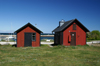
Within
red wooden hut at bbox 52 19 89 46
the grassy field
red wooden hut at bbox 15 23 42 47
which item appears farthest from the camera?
red wooden hut at bbox 52 19 89 46

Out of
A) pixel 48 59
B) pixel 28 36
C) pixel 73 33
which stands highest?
pixel 73 33

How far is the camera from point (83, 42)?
77.5ft

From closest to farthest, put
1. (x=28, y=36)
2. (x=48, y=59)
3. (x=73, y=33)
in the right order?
(x=48, y=59) < (x=28, y=36) < (x=73, y=33)

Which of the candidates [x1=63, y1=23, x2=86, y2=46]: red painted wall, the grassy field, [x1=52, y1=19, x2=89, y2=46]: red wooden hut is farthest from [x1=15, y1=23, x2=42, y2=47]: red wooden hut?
the grassy field

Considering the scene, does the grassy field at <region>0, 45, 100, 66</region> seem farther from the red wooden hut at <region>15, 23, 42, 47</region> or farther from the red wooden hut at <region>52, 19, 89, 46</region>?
the red wooden hut at <region>52, 19, 89, 46</region>

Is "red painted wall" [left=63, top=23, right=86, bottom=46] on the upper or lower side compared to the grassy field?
upper

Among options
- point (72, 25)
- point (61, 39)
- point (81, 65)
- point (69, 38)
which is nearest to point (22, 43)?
point (61, 39)

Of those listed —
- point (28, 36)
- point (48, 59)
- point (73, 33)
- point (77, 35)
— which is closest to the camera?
point (48, 59)

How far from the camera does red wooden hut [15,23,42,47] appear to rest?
20859 millimetres

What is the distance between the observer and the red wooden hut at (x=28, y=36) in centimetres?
2086

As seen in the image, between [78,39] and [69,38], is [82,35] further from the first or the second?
[69,38]

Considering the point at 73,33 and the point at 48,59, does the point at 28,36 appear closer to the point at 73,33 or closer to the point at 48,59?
the point at 73,33

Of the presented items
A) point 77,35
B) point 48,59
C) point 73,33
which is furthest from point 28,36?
point 48,59

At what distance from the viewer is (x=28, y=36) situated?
69.4 ft
